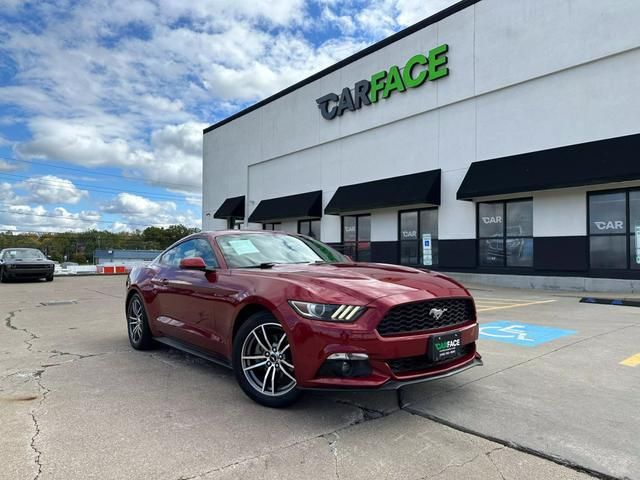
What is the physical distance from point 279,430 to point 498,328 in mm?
5167

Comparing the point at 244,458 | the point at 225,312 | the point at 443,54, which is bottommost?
the point at 244,458

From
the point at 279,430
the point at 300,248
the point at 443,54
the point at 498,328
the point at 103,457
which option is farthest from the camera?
the point at 443,54

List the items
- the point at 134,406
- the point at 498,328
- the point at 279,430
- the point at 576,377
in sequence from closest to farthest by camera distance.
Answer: the point at 279,430, the point at 134,406, the point at 576,377, the point at 498,328

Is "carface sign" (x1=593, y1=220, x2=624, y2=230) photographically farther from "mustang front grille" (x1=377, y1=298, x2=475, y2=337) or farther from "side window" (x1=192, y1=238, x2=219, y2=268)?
"side window" (x1=192, y1=238, x2=219, y2=268)

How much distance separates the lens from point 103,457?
293 cm

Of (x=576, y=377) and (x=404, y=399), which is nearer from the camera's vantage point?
(x=404, y=399)

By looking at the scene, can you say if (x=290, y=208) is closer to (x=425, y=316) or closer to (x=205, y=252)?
(x=205, y=252)

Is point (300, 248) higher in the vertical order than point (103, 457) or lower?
higher

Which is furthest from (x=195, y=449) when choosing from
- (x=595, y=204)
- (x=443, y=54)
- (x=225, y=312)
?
(x=443, y=54)

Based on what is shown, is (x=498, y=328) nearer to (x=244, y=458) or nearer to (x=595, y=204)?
(x=244, y=458)

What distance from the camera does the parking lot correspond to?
111 inches

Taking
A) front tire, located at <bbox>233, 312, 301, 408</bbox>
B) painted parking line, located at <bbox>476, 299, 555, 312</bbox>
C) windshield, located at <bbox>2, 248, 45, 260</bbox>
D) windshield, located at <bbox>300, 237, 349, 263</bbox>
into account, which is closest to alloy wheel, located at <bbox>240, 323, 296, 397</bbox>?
front tire, located at <bbox>233, 312, 301, 408</bbox>

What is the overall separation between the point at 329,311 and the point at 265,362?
0.82m

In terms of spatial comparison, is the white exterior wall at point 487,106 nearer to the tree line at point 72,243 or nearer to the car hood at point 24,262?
the car hood at point 24,262
